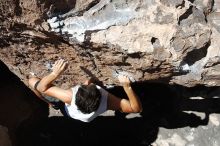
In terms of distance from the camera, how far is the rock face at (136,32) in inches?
98.9

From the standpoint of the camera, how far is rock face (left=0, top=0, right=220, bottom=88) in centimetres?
251

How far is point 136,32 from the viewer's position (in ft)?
8.30

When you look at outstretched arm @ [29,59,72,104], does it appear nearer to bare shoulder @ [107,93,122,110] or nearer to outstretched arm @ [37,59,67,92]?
outstretched arm @ [37,59,67,92]

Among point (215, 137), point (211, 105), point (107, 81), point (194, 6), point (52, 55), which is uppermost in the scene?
point (194, 6)

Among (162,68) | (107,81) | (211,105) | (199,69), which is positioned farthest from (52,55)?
(211,105)

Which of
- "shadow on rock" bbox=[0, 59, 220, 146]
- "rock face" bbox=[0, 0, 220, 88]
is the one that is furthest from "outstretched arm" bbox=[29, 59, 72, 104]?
"shadow on rock" bbox=[0, 59, 220, 146]

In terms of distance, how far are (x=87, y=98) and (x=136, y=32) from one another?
52cm

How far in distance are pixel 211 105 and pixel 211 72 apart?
0.97 meters

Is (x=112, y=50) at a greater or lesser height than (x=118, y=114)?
greater

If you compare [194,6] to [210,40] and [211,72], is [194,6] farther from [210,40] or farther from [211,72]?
[211,72]

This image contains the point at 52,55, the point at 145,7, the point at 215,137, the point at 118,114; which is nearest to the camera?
the point at 145,7

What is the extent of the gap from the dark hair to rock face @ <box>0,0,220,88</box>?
0.78 ft

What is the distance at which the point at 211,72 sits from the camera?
268cm

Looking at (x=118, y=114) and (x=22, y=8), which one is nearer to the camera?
(x=22, y=8)
